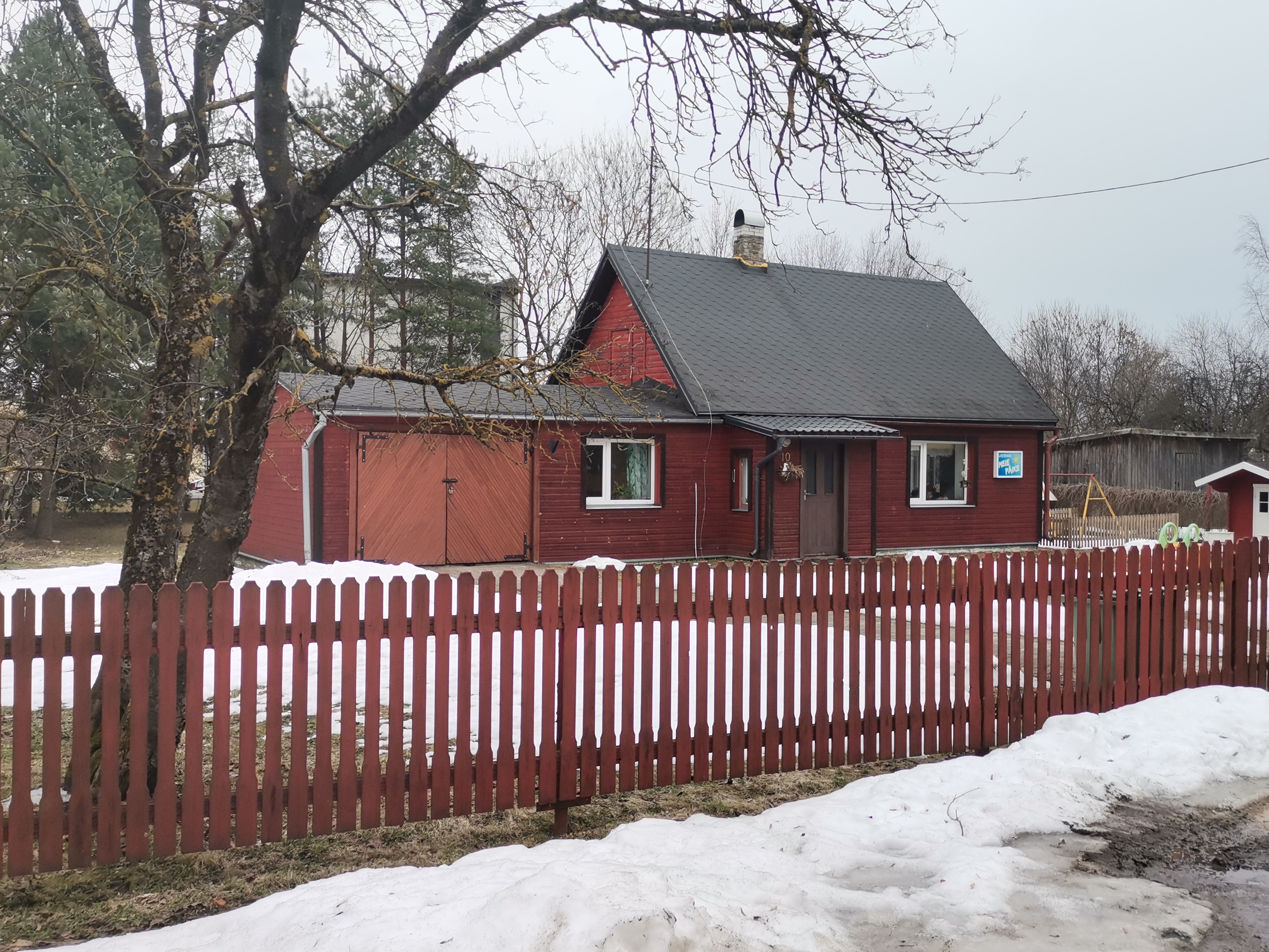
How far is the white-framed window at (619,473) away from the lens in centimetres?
1694

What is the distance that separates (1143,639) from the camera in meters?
6.62

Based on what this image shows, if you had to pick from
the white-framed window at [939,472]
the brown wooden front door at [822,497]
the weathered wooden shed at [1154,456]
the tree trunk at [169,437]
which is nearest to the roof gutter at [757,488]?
the brown wooden front door at [822,497]

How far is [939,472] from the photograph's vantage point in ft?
66.4

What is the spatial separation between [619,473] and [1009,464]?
892 centimetres

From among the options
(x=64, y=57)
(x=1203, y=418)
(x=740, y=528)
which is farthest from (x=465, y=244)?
(x=1203, y=418)

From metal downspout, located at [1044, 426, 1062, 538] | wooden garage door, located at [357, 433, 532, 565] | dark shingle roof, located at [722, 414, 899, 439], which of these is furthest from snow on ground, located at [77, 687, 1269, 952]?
metal downspout, located at [1044, 426, 1062, 538]

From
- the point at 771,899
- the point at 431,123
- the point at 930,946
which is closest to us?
the point at 930,946

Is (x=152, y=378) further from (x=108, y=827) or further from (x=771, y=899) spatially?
(x=771, y=899)

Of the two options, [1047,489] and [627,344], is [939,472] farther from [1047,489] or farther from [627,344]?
[627,344]

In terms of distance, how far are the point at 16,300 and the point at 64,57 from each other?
5.02 feet

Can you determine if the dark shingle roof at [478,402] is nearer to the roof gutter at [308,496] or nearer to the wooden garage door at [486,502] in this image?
the roof gutter at [308,496]

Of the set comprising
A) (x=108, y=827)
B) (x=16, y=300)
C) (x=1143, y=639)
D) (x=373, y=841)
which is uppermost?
(x=16, y=300)

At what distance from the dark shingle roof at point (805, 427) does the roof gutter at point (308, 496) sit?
280 inches

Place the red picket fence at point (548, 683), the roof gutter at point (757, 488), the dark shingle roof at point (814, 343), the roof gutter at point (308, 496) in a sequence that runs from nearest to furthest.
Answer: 1. the red picket fence at point (548, 683)
2. the roof gutter at point (308, 496)
3. the roof gutter at point (757, 488)
4. the dark shingle roof at point (814, 343)
